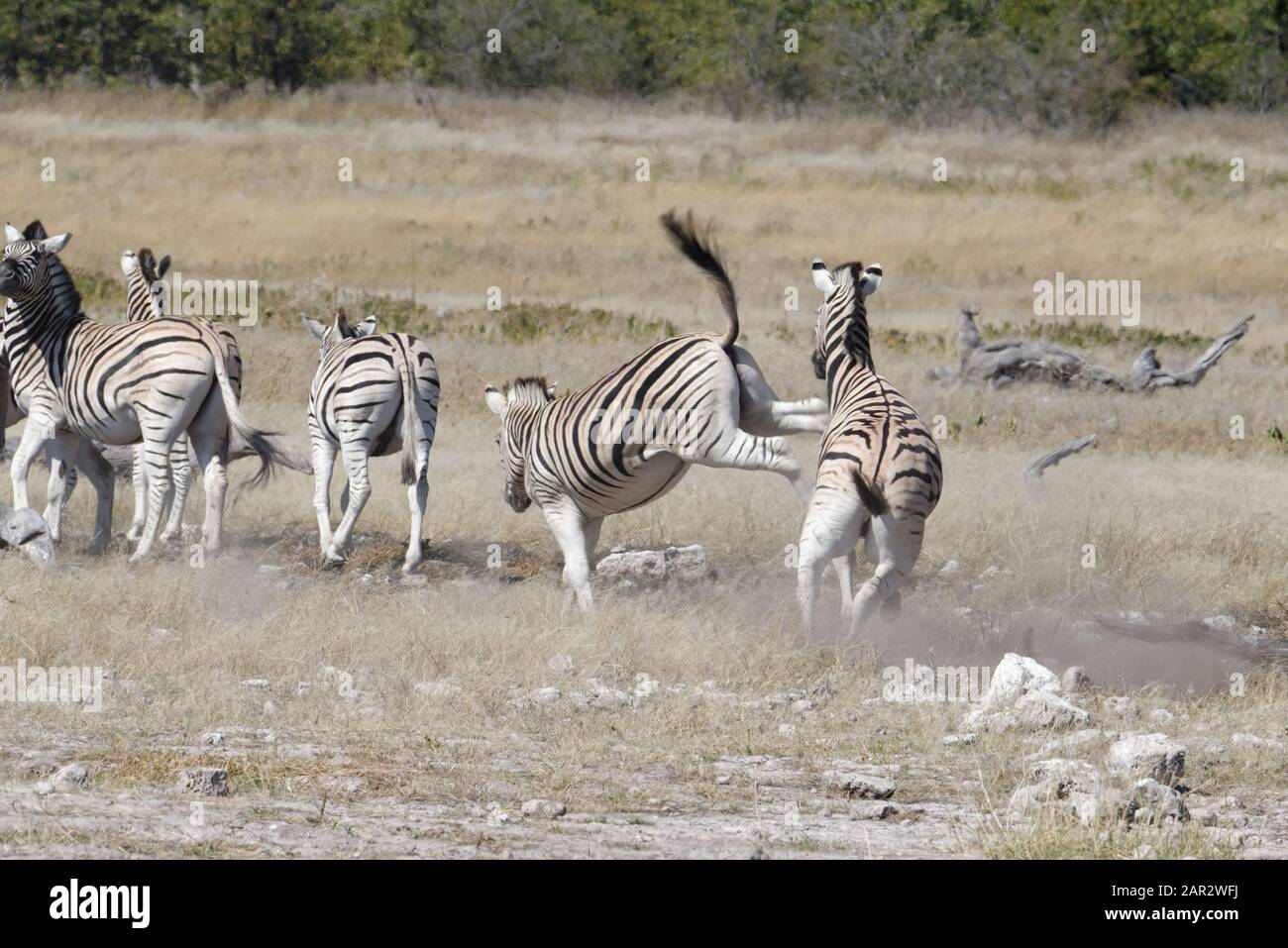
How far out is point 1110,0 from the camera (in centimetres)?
4847

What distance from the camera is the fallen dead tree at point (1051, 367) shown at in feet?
61.0

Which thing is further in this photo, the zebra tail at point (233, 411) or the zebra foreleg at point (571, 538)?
the zebra tail at point (233, 411)

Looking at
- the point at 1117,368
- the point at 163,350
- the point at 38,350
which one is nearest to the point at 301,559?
the point at 163,350

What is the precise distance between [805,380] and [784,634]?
9.66m

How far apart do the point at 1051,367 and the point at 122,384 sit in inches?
431

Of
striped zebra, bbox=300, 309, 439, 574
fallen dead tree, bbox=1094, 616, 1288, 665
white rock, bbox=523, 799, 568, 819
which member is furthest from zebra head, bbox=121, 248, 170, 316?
white rock, bbox=523, 799, 568, 819

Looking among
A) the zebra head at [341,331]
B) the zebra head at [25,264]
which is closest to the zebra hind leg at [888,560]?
the zebra head at [341,331]

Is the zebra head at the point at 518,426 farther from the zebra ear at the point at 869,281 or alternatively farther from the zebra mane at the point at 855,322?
the zebra ear at the point at 869,281

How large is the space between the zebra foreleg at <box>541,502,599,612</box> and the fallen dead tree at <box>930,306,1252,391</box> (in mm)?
9151

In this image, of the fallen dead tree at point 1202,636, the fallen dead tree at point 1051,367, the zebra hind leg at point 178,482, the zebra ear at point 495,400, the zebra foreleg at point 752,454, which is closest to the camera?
the fallen dead tree at point 1202,636

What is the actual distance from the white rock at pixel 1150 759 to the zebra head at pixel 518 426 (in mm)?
5018

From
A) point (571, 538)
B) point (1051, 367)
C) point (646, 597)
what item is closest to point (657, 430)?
point (571, 538)

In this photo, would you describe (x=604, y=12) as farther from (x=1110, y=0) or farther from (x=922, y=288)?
(x=922, y=288)

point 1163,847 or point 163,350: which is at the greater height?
point 163,350
